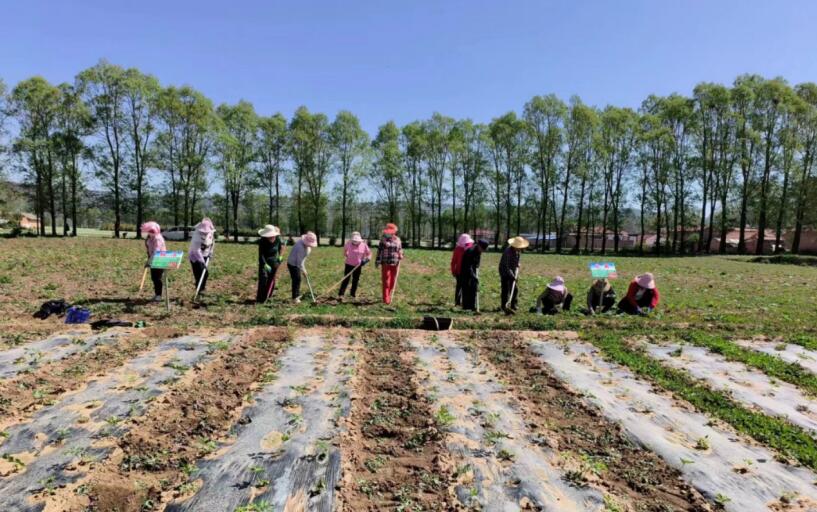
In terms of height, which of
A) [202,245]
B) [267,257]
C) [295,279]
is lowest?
[295,279]

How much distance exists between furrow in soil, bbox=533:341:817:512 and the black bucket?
3.13m

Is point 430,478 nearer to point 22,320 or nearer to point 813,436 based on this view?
point 813,436

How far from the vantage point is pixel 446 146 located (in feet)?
181

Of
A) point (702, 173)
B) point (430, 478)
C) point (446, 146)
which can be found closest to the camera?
point (430, 478)

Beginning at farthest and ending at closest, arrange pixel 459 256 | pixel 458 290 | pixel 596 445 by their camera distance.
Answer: pixel 458 290, pixel 459 256, pixel 596 445

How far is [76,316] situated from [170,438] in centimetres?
642

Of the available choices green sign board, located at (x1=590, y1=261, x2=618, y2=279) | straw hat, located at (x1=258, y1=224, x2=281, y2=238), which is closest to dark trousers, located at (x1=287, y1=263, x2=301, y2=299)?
straw hat, located at (x1=258, y1=224, x2=281, y2=238)

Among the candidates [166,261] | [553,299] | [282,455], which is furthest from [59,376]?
[553,299]

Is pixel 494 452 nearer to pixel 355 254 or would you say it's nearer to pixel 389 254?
pixel 389 254

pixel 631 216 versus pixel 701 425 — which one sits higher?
pixel 631 216

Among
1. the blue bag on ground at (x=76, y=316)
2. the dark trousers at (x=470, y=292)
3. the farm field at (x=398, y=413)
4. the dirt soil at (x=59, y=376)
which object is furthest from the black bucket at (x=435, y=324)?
the blue bag on ground at (x=76, y=316)

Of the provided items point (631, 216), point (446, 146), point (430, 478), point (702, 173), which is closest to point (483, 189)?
point (446, 146)

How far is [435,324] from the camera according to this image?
9594mm

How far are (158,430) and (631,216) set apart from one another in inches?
2333
